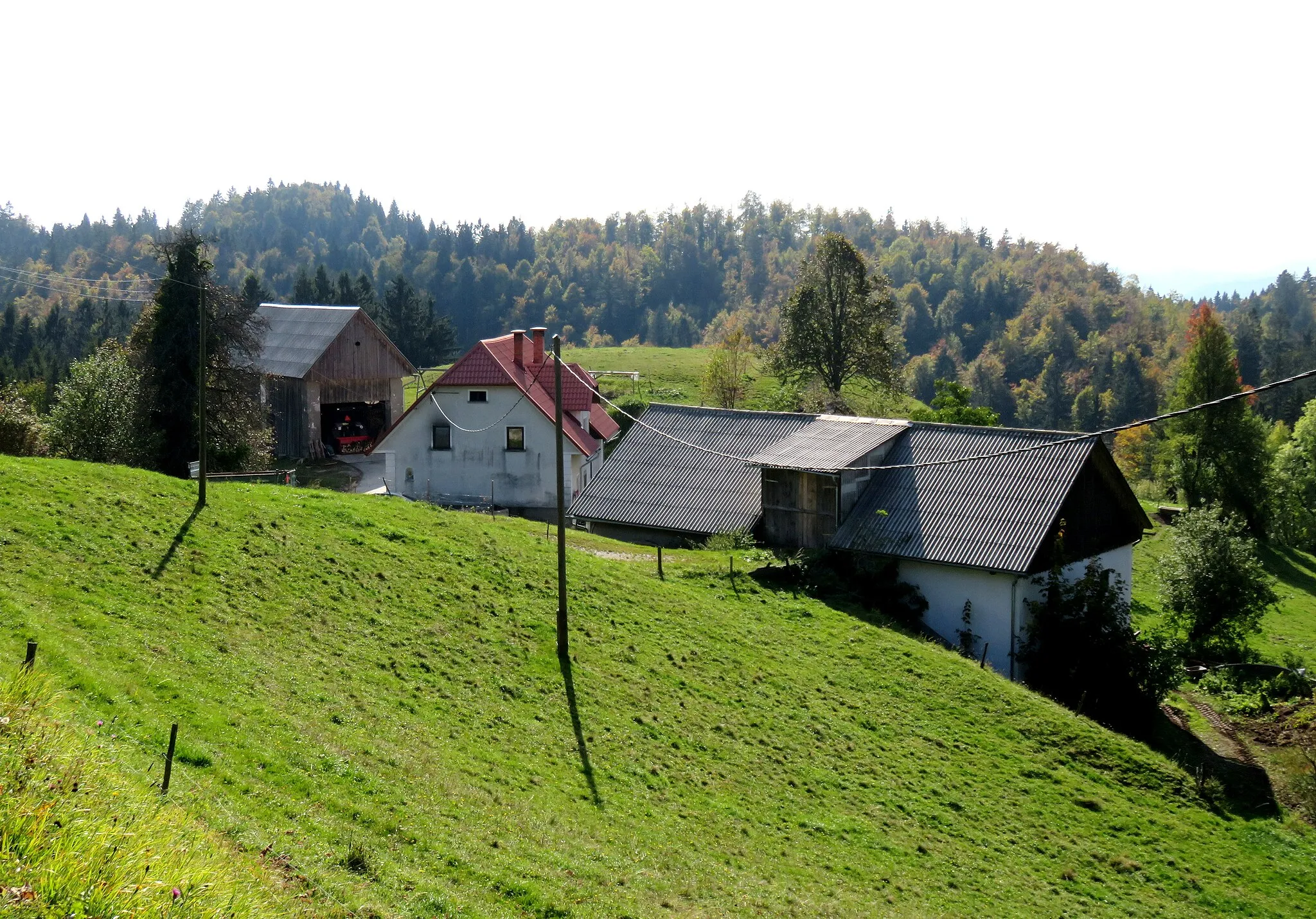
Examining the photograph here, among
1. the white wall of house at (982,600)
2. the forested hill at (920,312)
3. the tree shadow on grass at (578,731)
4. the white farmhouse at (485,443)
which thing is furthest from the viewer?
the forested hill at (920,312)

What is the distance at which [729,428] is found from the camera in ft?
127

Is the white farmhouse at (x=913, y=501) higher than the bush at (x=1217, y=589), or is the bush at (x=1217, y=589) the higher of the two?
the white farmhouse at (x=913, y=501)

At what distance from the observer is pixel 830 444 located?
111 feet

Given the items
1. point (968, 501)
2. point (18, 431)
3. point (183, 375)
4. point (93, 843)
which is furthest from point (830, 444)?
point (93, 843)

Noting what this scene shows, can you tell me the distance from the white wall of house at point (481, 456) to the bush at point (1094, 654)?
813 inches

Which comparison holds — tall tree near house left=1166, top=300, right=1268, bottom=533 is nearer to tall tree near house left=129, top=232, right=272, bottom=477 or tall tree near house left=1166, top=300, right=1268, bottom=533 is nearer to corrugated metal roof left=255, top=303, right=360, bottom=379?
corrugated metal roof left=255, top=303, right=360, bottom=379

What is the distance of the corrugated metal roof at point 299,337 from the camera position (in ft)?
171

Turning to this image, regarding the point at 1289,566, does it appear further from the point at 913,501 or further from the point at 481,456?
the point at 481,456

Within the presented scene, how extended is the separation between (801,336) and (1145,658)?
3619 centimetres

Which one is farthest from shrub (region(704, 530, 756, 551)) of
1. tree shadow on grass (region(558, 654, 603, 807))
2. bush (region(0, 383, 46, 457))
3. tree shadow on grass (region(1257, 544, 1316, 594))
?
tree shadow on grass (region(1257, 544, 1316, 594))

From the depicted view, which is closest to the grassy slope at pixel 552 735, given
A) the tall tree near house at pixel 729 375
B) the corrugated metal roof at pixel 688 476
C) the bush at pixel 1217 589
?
the corrugated metal roof at pixel 688 476

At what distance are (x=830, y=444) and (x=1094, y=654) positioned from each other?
35.6 feet

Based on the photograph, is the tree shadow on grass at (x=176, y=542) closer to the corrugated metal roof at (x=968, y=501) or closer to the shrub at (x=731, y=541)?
the shrub at (x=731, y=541)

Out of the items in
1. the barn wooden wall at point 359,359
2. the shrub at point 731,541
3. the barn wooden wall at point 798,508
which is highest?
the barn wooden wall at point 359,359
